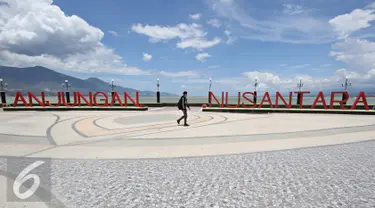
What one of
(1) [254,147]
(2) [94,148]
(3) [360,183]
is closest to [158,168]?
(2) [94,148]

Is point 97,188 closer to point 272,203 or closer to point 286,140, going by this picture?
point 272,203

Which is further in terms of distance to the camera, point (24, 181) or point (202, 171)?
point (202, 171)

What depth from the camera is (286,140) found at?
6145mm

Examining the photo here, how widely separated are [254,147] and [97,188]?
4572 millimetres
